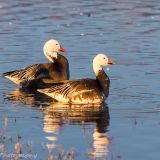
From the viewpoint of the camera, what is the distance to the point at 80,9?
96.3 ft

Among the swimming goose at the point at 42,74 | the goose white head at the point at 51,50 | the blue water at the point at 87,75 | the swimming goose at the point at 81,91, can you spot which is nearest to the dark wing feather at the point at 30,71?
the swimming goose at the point at 42,74

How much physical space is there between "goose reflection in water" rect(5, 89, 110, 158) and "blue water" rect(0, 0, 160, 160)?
0.01 meters

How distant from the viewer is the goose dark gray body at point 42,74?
17734 mm

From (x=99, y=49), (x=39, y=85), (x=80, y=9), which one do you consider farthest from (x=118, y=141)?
(x=80, y=9)

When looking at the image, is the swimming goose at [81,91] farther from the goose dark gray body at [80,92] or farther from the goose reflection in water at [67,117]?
the goose reflection in water at [67,117]

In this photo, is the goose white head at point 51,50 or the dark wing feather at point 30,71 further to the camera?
the goose white head at point 51,50

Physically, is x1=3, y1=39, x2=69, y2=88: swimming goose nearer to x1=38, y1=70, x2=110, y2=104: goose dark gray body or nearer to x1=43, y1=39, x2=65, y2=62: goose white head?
x1=43, y1=39, x2=65, y2=62: goose white head

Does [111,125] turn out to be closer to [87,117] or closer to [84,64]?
[87,117]

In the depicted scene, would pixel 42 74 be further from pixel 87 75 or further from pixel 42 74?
pixel 87 75

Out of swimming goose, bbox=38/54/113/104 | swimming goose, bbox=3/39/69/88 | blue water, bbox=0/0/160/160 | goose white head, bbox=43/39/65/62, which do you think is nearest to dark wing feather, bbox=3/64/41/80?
swimming goose, bbox=3/39/69/88

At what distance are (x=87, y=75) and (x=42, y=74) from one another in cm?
99

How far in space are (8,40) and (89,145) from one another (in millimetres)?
11080

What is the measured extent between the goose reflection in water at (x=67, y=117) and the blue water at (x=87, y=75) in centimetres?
1

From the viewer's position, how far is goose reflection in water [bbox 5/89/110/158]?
11.7 metres
